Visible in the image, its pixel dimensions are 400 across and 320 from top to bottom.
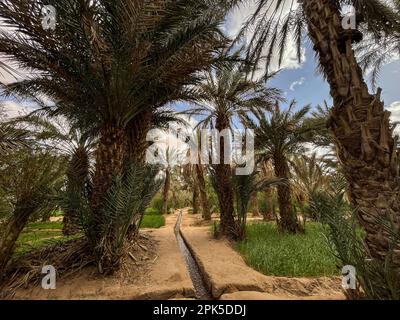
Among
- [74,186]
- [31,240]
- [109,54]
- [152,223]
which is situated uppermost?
[109,54]

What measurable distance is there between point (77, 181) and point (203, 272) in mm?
3474

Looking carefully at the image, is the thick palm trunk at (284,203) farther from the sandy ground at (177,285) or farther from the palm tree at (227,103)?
the sandy ground at (177,285)

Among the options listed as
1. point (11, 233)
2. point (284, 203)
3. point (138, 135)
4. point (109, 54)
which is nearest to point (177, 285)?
point (11, 233)

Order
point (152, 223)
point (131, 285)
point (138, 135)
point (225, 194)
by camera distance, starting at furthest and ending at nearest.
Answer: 1. point (152, 223)
2. point (225, 194)
3. point (138, 135)
4. point (131, 285)

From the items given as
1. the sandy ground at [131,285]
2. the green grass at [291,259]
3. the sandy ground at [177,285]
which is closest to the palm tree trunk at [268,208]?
the green grass at [291,259]

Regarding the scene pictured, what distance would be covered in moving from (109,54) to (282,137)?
7.66m

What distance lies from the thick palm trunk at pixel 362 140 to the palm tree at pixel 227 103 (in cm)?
580

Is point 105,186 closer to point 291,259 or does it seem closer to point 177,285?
point 177,285

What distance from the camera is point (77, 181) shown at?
5.53m

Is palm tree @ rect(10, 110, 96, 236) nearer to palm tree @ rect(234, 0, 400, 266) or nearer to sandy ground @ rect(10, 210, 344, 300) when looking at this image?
sandy ground @ rect(10, 210, 344, 300)

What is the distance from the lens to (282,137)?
10.3 meters

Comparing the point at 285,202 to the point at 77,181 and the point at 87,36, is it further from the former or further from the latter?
the point at 87,36

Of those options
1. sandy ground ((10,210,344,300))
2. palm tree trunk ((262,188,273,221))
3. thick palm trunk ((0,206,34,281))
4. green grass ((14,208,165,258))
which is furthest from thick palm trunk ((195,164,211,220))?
thick palm trunk ((0,206,34,281))
